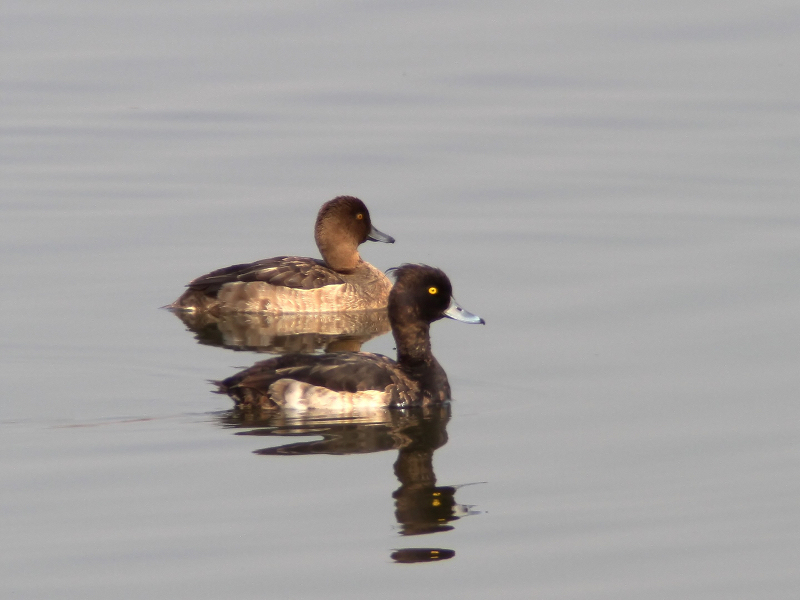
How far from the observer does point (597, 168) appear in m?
18.9

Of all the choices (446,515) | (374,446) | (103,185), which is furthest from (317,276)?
(446,515)

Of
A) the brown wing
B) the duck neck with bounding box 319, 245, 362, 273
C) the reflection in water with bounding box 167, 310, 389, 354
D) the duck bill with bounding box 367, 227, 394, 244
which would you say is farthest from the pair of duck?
the duck neck with bounding box 319, 245, 362, 273

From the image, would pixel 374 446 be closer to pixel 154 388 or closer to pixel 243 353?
pixel 154 388

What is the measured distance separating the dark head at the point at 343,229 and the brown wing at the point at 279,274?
0.23m

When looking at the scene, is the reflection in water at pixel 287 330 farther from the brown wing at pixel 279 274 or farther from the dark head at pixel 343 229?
the dark head at pixel 343 229

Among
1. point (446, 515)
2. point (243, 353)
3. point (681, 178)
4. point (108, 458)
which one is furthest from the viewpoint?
point (681, 178)

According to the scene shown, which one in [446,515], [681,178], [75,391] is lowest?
[446,515]

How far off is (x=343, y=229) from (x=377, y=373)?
4.98 metres

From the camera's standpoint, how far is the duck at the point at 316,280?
1542 centimetres

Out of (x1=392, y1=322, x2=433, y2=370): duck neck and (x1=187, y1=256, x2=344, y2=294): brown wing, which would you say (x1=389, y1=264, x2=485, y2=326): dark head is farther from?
(x1=187, y1=256, x2=344, y2=294): brown wing

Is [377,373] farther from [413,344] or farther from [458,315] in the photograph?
[458,315]

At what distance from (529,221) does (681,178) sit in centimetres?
240

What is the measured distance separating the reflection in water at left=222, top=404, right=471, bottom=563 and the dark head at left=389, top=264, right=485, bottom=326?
0.80 meters

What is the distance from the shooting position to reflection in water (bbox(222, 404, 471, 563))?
9.59 metres
